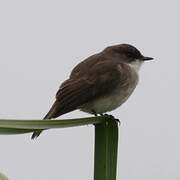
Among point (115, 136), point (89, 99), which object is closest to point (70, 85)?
point (89, 99)

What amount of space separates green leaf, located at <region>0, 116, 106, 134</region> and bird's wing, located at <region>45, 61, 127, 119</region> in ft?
4.49

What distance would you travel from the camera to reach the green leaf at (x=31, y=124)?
208 cm

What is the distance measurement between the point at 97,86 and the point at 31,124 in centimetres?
239

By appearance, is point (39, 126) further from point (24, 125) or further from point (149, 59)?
point (149, 59)

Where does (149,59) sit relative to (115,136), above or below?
above

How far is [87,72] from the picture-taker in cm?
465

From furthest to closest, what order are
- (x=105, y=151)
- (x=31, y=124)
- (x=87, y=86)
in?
1. (x=87, y=86)
2. (x=105, y=151)
3. (x=31, y=124)

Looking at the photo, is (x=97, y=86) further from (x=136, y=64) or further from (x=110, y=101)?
(x=136, y=64)

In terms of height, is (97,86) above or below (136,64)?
below

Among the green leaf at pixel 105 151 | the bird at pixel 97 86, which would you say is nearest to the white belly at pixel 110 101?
the bird at pixel 97 86

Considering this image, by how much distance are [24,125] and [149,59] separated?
348cm

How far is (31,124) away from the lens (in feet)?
7.29

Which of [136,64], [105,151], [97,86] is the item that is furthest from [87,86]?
[105,151]

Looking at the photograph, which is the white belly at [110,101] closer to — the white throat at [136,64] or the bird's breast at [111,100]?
the bird's breast at [111,100]
